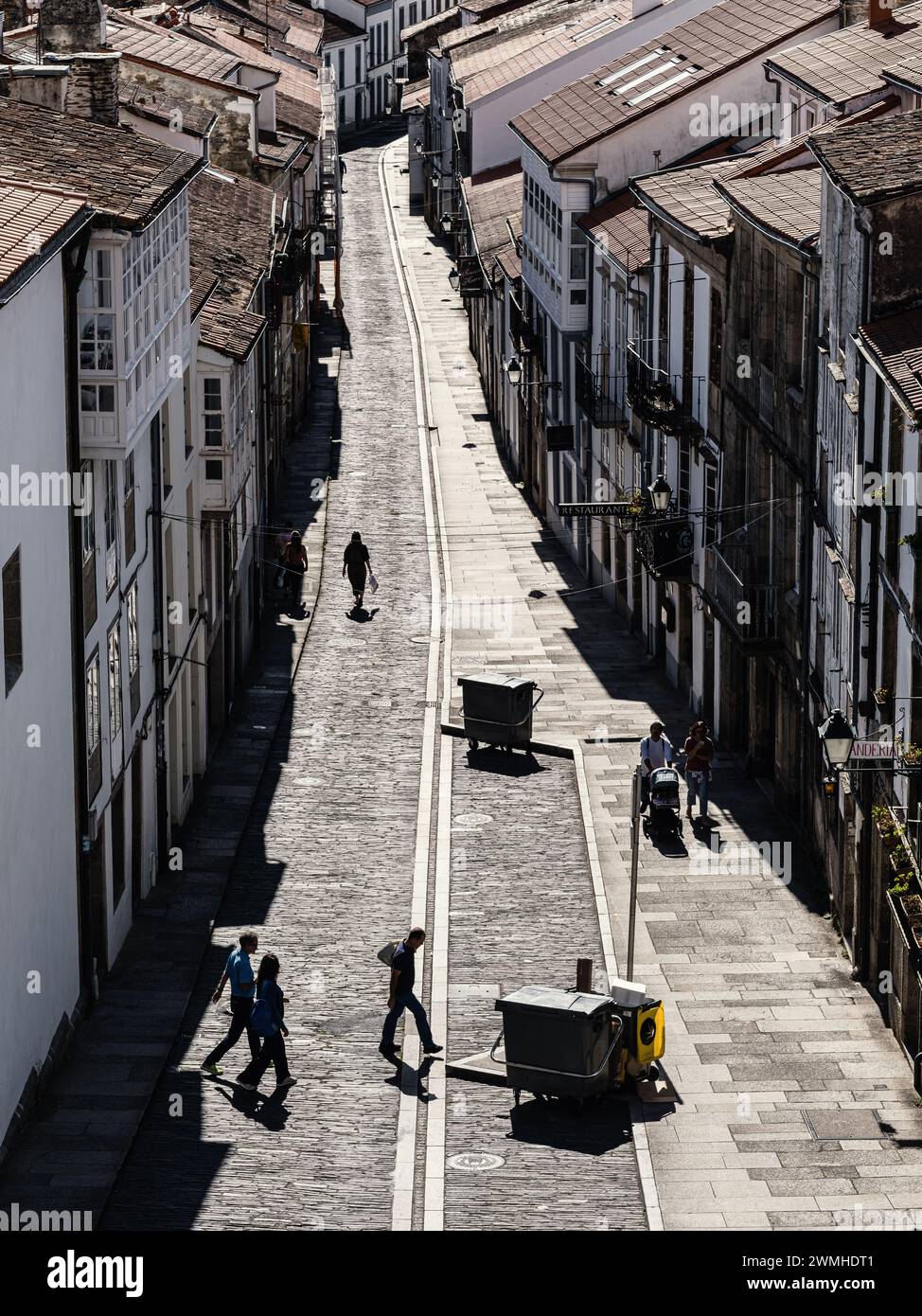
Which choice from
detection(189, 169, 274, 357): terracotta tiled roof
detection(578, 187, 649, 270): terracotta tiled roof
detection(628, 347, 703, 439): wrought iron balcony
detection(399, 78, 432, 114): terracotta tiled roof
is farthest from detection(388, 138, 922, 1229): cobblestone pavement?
detection(399, 78, 432, 114): terracotta tiled roof

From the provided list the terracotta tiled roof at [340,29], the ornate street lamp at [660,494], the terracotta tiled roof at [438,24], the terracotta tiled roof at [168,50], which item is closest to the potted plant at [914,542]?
the ornate street lamp at [660,494]

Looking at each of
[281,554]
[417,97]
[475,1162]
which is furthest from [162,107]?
[417,97]

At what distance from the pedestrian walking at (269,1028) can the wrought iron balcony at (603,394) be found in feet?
94.6

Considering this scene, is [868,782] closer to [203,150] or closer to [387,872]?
[387,872]

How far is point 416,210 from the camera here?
128625 mm

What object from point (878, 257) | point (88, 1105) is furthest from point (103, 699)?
point (878, 257)

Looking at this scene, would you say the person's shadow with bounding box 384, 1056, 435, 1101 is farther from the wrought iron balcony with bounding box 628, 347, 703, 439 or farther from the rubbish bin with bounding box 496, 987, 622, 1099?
the wrought iron balcony with bounding box 628, 347, 703, 439

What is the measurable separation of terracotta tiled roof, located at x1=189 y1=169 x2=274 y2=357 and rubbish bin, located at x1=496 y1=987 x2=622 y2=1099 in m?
20.6

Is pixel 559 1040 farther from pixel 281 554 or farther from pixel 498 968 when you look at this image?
pixel 281 554

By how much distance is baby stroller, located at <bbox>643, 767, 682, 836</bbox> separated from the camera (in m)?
44.4

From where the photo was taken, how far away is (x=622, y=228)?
200ft

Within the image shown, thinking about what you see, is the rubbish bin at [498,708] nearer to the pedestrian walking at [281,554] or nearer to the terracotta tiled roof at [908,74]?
the terracotta tiled roof at [908,74]

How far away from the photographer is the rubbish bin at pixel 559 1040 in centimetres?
3238

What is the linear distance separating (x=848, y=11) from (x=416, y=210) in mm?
72249
